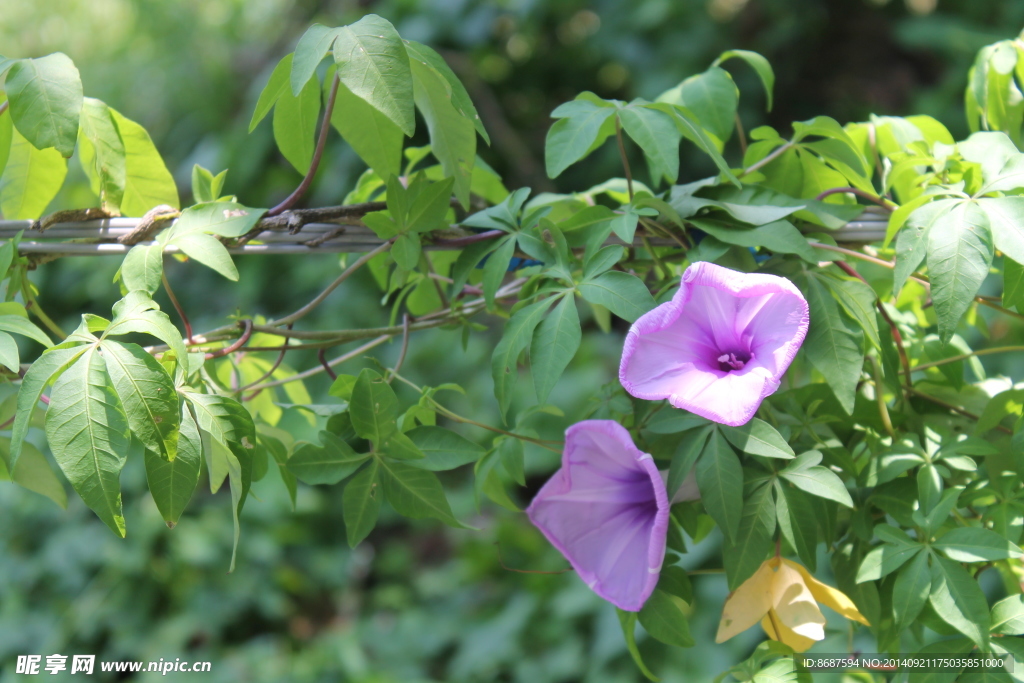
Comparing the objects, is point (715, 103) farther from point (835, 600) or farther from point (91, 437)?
point (91, 437)

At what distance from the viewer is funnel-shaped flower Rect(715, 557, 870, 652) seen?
63 centimetres

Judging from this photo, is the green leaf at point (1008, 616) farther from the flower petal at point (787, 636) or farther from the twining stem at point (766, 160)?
the twining stem at point (766, 160)

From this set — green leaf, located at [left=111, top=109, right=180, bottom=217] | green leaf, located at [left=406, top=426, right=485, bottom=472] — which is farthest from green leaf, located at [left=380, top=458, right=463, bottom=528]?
green leaf, located at [left=111, top=109, right=180, bottom=217]

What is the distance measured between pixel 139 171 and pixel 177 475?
337 mm

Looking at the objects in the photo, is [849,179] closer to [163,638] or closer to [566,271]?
[566,271]

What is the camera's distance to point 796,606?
0.63 m

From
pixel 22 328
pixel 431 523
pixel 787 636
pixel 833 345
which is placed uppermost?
pixel 22 328

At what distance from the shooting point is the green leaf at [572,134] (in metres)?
0.65

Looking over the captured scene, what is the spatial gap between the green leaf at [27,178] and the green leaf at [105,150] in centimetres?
6

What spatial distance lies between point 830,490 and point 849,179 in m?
0.32

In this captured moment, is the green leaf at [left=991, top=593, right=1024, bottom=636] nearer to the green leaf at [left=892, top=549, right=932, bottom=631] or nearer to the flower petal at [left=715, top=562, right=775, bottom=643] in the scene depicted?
the green leaf at [left=892, top=549, right=932, bottom=631]

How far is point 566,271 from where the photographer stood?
0.61 meters

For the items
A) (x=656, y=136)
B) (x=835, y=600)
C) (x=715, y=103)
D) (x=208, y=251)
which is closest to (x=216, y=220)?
(x=208, y=251)

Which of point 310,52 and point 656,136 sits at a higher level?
point 310,52
